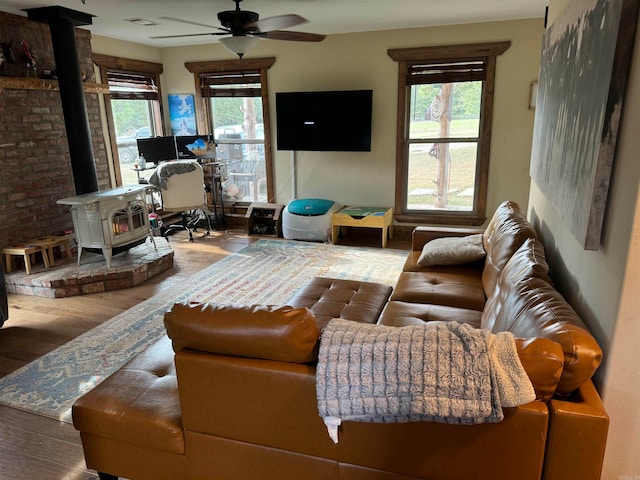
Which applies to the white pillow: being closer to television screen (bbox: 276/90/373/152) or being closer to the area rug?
the area rug

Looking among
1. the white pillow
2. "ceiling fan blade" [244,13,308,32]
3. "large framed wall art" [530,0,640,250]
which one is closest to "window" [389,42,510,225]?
"ceiling fan blade" [244,13,308,32]

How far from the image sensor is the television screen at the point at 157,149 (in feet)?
18.4

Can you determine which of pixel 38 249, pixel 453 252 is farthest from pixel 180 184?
pixel 453 252

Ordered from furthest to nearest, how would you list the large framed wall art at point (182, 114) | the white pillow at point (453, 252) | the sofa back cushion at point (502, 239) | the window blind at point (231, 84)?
the large framed wall art at point (182, 114), the window blind at point (231, 84), the white pillow at point (453, 252), the sofa back cushion at point (502, 239)

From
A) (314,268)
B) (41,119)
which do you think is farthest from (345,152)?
(41,119)

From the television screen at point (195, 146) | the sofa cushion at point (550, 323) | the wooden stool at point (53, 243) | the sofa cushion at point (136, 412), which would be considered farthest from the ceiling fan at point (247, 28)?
the sofa cushion at point (136, 412)

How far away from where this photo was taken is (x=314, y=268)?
461cm

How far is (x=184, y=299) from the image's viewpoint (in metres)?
3.85

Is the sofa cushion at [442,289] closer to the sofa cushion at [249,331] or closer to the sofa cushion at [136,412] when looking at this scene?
Answer: the sofa cushion at [249,331]

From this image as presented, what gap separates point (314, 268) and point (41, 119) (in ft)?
10.3

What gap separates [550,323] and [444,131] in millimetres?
4276

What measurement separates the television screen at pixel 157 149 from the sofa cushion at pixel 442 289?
4002 mm

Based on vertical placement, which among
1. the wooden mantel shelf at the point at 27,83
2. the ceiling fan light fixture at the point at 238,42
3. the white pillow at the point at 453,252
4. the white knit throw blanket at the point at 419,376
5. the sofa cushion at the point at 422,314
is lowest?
the sofa cushion at the point at 422,314

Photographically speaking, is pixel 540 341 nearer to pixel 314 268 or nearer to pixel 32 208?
pixel 314 268
